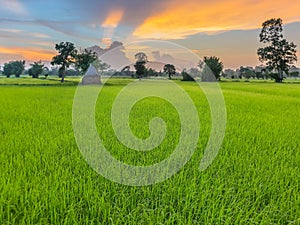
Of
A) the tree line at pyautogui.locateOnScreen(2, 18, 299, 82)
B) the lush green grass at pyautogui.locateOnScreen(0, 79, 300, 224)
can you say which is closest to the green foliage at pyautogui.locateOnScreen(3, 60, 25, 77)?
the tree line at pyautogui.locateOnScreen(2, 18, 299, 82)

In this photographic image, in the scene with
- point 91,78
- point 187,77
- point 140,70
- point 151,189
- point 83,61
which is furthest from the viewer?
point 187,77

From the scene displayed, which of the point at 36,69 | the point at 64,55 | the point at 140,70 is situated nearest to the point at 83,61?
the point at 64,55

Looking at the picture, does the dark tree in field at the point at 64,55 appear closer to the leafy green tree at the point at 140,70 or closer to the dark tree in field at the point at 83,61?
the dark tree in field at the point at 83,61

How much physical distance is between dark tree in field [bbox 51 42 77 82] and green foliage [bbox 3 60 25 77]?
23.5 metres

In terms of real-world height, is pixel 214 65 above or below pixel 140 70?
above

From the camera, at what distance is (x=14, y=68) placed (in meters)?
49.1

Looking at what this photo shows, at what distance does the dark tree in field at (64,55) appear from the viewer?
1153 inches

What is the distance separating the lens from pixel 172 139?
136 inches

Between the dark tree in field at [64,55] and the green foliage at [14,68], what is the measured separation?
76.9 feet

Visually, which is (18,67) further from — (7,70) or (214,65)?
(214,65)

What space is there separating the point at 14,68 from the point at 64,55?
25080 mm

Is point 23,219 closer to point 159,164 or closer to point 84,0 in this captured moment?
point 159,164

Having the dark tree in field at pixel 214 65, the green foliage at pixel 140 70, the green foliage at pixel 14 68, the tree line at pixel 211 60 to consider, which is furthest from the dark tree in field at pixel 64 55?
the green foliage at pixel 14 68

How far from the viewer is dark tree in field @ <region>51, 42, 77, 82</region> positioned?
96.1ft
